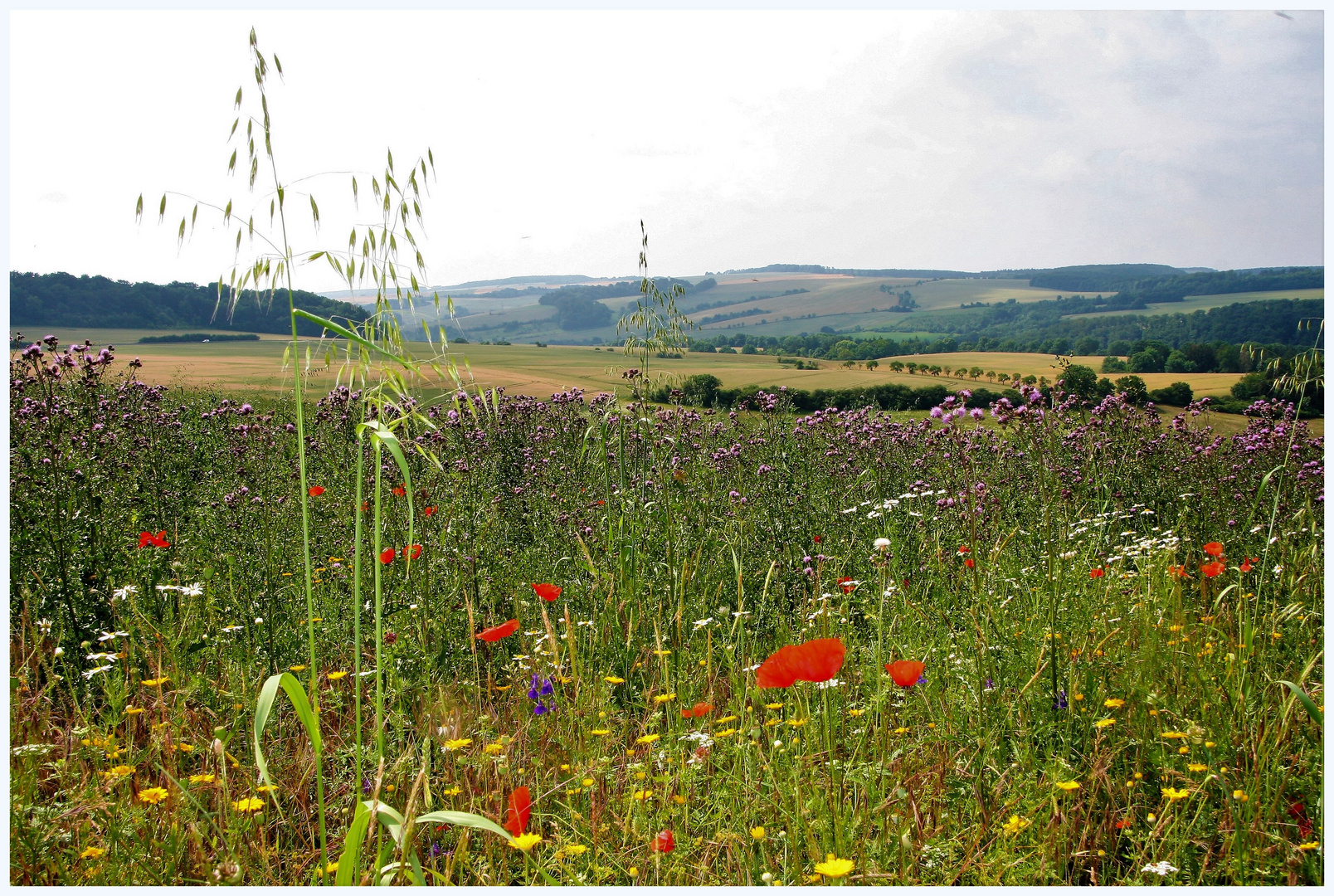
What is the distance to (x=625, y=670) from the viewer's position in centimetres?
303

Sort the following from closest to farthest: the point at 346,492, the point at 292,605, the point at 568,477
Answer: the point at 292,605 < the point at 346,492 < the point at 568,477

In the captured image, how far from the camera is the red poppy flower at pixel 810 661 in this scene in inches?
61.0

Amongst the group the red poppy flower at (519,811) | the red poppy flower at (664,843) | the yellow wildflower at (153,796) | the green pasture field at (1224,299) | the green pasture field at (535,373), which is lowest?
the yellow wildflower at (153,796)

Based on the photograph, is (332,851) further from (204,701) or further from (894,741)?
(894,741)

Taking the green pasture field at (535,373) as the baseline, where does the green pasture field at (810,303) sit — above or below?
above

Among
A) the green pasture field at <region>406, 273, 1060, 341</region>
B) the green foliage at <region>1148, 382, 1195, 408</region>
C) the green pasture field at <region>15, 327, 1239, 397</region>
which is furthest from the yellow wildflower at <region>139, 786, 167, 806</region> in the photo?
the green pasture field at <region>406, 273, 1060, 341</region>

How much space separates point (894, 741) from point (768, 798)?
674 millimetres

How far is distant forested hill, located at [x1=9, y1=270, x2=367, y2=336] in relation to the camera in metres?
2.18

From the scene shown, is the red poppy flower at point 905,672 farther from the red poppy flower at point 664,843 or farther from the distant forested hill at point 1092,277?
the distant forested hill at point 1092,277

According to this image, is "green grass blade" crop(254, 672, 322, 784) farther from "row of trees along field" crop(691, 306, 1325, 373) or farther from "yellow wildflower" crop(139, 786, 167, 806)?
"row of trees along field" crop(691, 306, 1325, 373)

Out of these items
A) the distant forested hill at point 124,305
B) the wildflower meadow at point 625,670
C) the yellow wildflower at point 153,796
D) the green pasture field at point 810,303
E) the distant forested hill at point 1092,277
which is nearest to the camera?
the wildflower meadow at point 625,670

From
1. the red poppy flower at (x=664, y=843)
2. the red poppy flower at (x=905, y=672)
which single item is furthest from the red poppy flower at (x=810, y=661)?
the red poppy flower at (x=664, y=843)

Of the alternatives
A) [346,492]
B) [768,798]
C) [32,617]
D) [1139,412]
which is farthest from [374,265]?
[1139,412]

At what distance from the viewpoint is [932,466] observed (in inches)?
241
